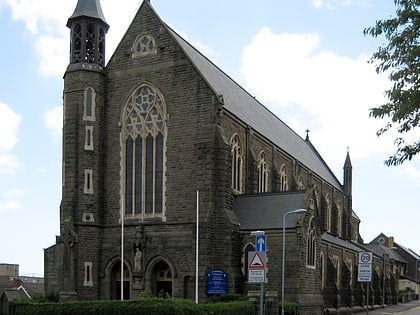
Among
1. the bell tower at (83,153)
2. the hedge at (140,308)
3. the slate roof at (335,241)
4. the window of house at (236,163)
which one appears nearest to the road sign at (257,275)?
the hedge at (140,308)

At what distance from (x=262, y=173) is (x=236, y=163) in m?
5.41

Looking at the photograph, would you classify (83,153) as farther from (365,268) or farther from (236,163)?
(365,268)

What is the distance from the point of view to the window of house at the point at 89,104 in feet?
131

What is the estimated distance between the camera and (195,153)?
1459 inches

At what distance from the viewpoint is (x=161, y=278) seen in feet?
124

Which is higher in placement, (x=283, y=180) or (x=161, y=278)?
(x=283, y=180)

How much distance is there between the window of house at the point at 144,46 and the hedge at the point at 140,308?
16579mm

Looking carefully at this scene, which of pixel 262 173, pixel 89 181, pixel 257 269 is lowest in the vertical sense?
pixel 257 269

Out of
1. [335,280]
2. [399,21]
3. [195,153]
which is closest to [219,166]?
[195,153]

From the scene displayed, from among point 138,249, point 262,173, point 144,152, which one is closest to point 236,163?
point 262,173

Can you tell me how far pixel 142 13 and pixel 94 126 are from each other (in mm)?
7558

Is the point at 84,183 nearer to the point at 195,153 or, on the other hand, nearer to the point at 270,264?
the point at 195,153

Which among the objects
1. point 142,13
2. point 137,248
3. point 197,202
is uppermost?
point 142,13

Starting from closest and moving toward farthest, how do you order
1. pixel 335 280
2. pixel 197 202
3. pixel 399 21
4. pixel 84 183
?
pixel 399 21, pixel 197 202, pixel 84 183, pixel 335 280
